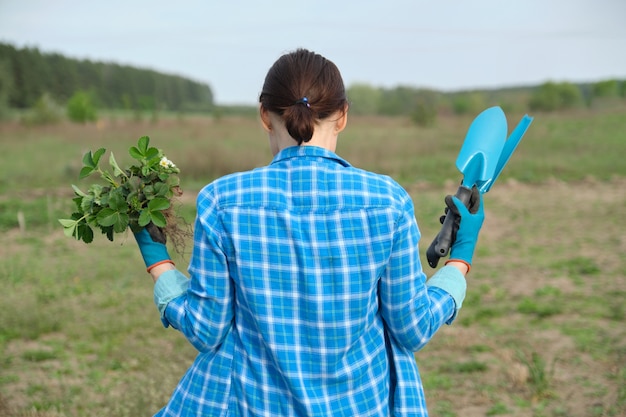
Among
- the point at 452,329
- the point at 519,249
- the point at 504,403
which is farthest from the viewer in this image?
the point at 519,249

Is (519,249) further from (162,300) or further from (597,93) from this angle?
(597,93)

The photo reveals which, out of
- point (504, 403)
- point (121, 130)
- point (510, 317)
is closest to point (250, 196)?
point (504, 403)

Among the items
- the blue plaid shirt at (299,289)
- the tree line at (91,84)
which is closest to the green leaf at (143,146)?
the blue plaid shirt at (299,289)

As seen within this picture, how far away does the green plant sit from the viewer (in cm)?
145

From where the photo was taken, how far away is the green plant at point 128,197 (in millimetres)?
1446

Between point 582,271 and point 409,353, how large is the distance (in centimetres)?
532

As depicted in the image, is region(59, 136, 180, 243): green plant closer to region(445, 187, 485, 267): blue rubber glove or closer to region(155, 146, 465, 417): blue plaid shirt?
region(155, 146, 465, 417): blue plaid shirt

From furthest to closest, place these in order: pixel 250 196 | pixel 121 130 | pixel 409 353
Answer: pixel 121 130
pixel 409 353
pixel 250 196

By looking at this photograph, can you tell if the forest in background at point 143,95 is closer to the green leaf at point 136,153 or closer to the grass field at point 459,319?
the grass field at point 459,319

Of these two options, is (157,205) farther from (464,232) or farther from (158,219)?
(464,232)

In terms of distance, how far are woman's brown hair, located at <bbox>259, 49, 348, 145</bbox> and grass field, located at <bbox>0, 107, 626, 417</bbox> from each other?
41 centimetres

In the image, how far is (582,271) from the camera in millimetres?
6098

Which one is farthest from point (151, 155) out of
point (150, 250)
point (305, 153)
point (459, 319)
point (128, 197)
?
point (459, 319)

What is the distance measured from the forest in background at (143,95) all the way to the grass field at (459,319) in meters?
18.3
